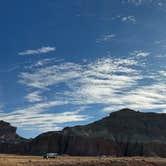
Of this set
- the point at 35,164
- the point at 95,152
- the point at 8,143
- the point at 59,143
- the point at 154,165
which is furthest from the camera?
the point at 8,143

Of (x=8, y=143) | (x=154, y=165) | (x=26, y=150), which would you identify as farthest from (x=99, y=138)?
(x=154, y=165)

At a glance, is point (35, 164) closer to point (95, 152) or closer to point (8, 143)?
point (95, 152)

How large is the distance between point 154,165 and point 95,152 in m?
94.2

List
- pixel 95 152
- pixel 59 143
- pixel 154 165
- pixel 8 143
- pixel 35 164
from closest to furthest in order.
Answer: pixel 35 164
pixel 154 165
pixel 95 152
pixel 59 143
pixel 8 143

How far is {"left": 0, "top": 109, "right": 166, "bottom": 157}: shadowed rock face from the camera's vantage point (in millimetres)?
170625

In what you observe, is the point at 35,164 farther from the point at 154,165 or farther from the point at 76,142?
the point at 76,142

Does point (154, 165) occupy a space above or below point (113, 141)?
below

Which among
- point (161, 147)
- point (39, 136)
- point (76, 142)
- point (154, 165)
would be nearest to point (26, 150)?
point (39, 136)

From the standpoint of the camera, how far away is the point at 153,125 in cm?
19300

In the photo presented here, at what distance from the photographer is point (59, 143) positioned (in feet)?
587

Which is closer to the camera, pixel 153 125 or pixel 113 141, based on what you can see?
pixel 113 141

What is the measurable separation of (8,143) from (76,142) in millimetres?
35839

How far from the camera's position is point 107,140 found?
17362cm

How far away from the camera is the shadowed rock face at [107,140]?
560 ft
